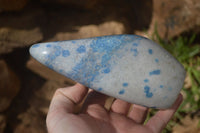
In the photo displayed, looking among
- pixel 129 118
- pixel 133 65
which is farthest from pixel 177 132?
pixel 133 65

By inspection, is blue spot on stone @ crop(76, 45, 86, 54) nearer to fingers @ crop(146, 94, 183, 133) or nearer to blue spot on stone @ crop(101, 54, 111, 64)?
blue spot on stone @ crop(101, 54, 111, 64)

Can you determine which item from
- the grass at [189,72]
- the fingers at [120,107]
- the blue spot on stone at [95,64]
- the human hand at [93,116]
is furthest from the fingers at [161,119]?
the grass at [189,72]

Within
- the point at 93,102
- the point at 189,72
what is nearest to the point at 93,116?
the point at 93,102

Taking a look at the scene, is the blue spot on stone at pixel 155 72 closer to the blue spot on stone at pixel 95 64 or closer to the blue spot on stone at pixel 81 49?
the blue spot on stone at pixel 95 64

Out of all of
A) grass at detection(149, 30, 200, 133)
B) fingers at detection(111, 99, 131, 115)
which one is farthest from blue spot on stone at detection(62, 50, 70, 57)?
grass at detection(149, 30, 200, 133)

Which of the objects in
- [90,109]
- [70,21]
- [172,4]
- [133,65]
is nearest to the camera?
[133,65]

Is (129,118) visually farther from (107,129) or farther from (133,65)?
(133,65)

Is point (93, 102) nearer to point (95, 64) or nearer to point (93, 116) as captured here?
point (93, 116)
